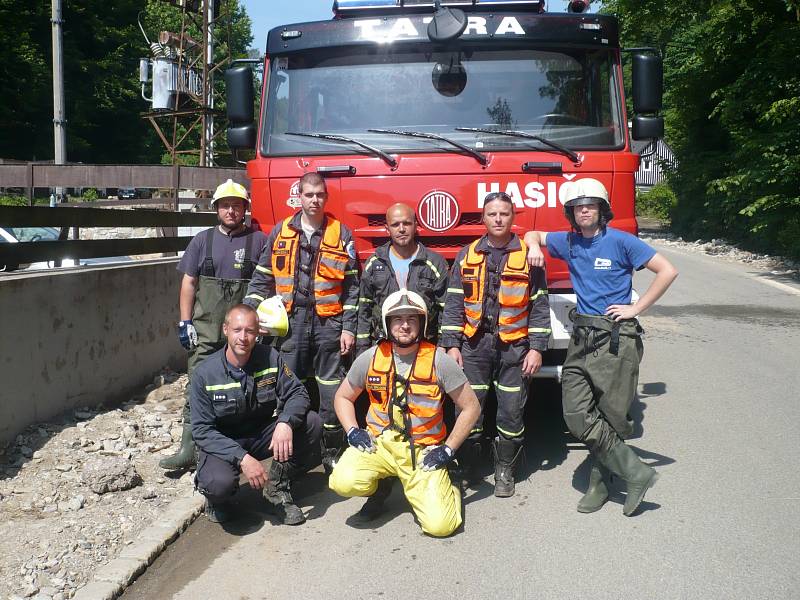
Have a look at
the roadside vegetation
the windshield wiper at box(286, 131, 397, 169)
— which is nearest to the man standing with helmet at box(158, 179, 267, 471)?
the windshield wiper at box(286, 131, 397, 169)

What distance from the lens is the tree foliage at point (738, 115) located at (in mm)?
18578

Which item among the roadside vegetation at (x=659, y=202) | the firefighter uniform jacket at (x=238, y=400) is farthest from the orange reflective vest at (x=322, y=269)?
the roadside vegetation at (x=659, y=202)

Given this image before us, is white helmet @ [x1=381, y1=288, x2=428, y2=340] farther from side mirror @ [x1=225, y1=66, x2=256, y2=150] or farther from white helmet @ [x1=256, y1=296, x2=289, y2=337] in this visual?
side mirror @ [x1=225, y1=66, x2=256, y2=150]

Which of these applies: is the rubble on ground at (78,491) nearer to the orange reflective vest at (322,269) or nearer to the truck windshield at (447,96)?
the orange reflective vest at (322,269)

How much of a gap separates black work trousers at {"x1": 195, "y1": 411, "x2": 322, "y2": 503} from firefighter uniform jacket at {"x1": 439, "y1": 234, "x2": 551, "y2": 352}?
3.18ft

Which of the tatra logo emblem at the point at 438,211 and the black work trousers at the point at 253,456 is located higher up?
the tatra logo emblem at the point at 438,211

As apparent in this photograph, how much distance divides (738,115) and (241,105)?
55.9 ft

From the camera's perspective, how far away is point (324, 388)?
556cm

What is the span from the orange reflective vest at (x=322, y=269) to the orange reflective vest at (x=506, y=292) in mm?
811

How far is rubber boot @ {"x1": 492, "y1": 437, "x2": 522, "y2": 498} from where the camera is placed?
16.9 feet

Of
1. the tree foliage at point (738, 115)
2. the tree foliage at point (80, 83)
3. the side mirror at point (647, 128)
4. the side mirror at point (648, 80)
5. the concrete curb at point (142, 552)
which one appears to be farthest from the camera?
the tree foliage at point (80, 83)

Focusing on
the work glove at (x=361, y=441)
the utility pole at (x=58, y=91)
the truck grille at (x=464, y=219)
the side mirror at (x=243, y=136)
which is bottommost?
the work glove at (x=361, y=441)

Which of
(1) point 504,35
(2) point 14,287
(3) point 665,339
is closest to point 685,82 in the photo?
(3) point 665,339

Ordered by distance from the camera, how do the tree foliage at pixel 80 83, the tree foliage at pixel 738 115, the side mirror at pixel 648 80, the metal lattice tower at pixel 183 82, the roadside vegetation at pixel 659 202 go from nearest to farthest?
1. the side mirror at pixel 648 80
2. the tree foliage at pixel 738 115
3. the metal lattice tower at pixel 183 82
4. the roadside vegetation at pixel 659 202
5. the tree foliage at pixel 80 83
